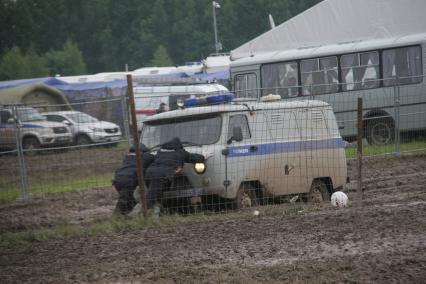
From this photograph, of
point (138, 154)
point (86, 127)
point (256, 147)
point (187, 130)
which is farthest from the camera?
point (86, 127)

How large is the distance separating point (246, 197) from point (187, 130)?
1.41m

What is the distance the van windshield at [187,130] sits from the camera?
12.9 m

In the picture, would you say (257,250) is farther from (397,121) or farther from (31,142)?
(31,142)

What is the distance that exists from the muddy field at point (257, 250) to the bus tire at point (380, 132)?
7.83 m

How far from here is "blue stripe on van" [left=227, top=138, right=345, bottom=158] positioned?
12758 millimetres

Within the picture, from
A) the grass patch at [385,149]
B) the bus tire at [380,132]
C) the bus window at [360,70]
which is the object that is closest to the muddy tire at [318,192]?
the grass patch at [385,149]

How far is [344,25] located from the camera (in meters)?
26.5

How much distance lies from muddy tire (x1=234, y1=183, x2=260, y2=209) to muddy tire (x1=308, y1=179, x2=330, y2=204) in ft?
3.50

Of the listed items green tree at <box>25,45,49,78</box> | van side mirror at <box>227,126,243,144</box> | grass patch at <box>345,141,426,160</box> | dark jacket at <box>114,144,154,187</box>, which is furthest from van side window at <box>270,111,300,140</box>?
green tree at <box>25,45,49,78</box>

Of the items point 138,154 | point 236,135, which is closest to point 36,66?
point 236,135

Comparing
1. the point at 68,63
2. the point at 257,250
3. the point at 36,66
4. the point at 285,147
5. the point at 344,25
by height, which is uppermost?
the point at 68,63

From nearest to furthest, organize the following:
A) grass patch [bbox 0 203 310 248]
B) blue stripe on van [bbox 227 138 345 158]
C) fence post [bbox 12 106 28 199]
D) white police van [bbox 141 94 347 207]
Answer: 1. grass patch [bbox 0 203 310 248]
2. white police van [bbox 141 94 347 207]
3. blue stripe on van [bbox 227 138 345 158]
4. fence post [bbox 12 106 28 199]

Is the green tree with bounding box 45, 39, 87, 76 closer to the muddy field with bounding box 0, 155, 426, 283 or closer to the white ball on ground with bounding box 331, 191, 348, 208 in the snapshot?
the muddy field with bounding box 0, 155, 426, 283

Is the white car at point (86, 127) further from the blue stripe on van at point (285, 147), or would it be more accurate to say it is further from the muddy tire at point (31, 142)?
the blue stripe on van at point (285, 147)
